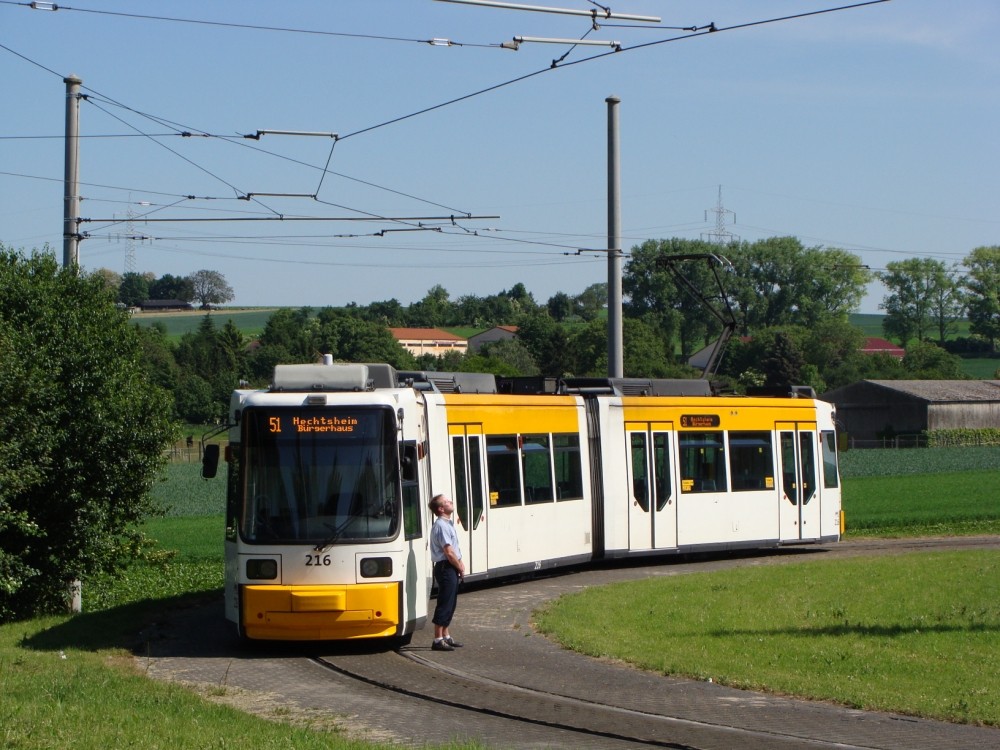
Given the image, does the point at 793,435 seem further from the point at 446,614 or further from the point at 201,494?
the point at 201,494

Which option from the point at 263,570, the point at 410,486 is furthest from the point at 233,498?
A: the point at 410,486

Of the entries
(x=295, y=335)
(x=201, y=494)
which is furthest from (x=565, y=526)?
(x=295, y=335)

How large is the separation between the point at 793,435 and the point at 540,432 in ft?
22.0

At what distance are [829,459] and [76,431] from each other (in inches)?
565

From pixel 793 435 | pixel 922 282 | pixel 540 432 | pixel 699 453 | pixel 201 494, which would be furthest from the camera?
pixel 922 282

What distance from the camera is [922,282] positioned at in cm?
13138

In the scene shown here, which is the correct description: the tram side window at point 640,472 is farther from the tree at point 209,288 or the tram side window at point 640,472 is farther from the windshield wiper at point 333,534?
the tree at point 209,288

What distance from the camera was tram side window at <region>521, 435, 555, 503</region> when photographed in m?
19.4

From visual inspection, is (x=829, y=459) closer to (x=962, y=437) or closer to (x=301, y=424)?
(x=301, y=424)

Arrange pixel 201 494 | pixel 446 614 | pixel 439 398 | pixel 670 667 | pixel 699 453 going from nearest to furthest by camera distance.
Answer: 1. pixel 670 667
2. pixel 446 614
3. pixel 439 398
4. pixel 699 453
5. pixel 201 494

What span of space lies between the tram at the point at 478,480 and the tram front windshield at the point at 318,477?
1cm

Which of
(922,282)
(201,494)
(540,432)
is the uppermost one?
(922,282)

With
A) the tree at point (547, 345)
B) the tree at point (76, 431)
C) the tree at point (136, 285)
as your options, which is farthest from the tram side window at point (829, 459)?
the tree at point (136, 285)

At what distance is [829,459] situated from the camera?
25359mm
